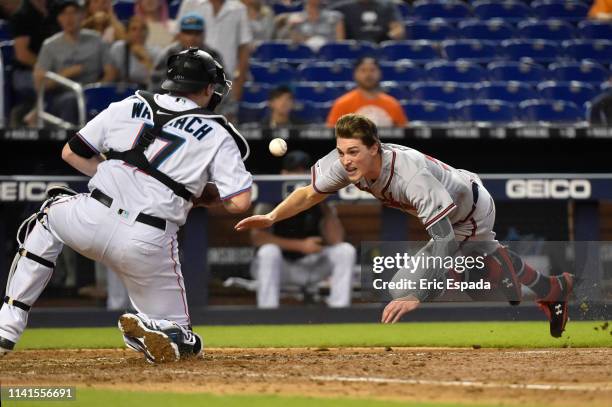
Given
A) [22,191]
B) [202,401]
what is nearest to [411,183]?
[202,401]

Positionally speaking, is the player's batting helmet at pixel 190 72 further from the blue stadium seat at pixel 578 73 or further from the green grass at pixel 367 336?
the blue stadium seat at pixel 578 73

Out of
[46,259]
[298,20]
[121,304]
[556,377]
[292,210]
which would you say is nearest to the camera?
[556,377]

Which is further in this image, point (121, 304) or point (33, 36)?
point (33, 36)

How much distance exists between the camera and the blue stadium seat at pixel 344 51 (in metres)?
12.0

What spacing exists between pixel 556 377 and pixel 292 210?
1.92 m

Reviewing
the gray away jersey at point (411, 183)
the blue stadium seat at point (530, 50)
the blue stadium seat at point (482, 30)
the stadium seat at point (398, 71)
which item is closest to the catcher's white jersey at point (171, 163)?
the gray away jersey at point (411, 183)

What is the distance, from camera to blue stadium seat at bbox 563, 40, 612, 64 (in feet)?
41.8

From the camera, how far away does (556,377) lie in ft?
16.1

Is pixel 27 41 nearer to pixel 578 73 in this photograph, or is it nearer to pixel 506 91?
pixel 506 91

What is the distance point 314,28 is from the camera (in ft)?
40.0

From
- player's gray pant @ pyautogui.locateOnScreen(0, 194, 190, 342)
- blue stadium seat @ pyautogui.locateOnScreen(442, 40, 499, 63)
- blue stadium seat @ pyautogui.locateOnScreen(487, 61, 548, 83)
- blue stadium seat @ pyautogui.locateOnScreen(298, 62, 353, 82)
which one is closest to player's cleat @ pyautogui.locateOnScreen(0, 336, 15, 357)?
player's gray pant @ pyautogui.locateOnScreen(0, 194, 190, 342)

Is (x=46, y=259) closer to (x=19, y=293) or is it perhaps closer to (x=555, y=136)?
(x=19, y=293)

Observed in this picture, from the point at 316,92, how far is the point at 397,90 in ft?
3.01

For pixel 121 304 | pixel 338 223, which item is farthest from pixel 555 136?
pixel 121 304
